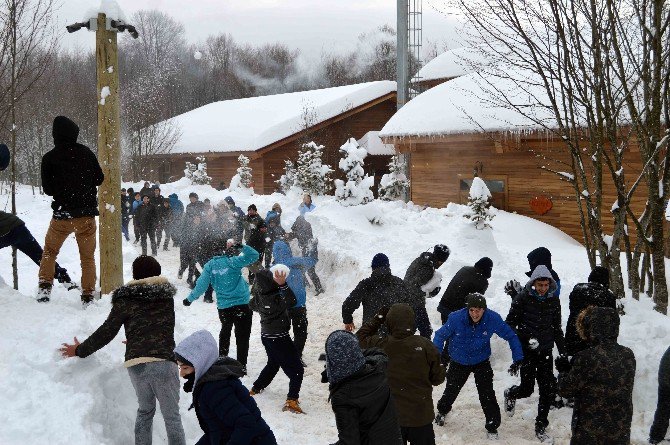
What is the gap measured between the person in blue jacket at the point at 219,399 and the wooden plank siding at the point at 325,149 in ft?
75.1

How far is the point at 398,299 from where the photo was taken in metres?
6.09

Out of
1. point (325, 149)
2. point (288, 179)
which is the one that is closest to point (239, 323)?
point (288, 179)

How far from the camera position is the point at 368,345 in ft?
16.1

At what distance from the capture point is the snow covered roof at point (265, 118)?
1049 inches

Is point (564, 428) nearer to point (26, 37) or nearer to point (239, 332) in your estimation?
point (239, 332)

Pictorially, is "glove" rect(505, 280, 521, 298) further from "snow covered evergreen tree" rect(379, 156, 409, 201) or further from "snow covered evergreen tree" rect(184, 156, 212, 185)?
"snow covered evergreen tree" rect(184, 156, 212, 185)

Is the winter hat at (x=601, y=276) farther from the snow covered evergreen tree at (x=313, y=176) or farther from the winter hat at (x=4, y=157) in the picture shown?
the snow covered evergreen tree at (x=313, y=176)

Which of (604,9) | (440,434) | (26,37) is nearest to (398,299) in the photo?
(440,434)

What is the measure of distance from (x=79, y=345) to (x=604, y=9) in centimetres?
652

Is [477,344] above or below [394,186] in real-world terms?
below

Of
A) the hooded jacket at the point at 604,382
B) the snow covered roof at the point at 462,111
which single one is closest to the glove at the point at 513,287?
the hooded jacket at the point at 604,382

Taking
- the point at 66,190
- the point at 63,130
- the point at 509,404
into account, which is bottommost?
the point at 509,404

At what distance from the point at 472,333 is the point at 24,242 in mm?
4728

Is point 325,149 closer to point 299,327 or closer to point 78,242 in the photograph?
point 299,327
